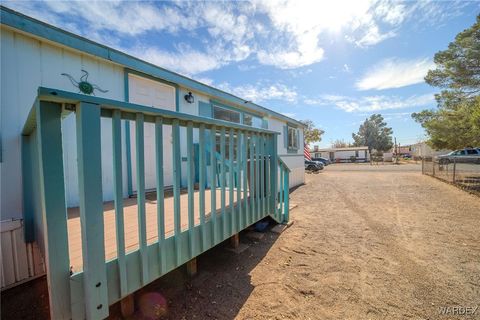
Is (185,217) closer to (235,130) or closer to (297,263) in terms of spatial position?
(235,130)

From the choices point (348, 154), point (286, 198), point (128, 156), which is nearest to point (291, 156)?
point (286, 198)

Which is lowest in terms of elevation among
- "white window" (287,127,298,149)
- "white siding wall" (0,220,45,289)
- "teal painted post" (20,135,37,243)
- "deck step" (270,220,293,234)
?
"deck step" (270,220,293,234)

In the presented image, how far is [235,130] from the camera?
8.57 feet

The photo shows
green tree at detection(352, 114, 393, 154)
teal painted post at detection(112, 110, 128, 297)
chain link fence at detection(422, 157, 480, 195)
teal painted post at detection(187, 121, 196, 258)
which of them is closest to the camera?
teal painted post at detection(112, 110, 128, 297)

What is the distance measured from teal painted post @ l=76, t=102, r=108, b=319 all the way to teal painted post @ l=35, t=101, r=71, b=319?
9 cm

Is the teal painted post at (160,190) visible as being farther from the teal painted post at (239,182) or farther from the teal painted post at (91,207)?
the teal painted post at (239,182)

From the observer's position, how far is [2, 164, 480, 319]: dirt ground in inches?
75.5

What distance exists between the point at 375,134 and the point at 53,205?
191 feet

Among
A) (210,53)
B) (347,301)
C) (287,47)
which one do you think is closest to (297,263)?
(347,301)

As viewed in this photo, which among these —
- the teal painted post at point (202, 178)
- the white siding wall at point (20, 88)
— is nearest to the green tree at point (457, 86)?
the teal painted post at point (202, 178)

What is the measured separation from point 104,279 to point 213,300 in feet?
3.82

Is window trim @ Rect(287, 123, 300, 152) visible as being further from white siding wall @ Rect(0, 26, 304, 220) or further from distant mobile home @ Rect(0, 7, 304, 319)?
white siding wall @ Rect(0, 26, 304, 220)

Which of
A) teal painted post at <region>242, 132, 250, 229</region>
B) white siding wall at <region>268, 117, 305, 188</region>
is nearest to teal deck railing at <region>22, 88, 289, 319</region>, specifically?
teal painted post at <region>242, 132, 250, 229</region>

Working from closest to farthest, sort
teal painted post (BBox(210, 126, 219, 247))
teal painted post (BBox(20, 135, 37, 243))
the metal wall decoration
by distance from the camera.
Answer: teal painted post (BBox(210, 126, 219, 247)), teal painted post (BBox(20, 135, 37, 243)), the metal wall decoration
